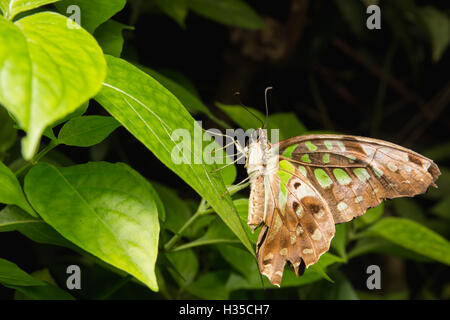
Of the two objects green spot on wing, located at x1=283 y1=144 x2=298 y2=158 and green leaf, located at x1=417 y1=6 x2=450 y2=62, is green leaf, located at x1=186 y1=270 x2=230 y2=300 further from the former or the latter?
green leaf, located at x1=417 y1=6 x2=450 y2=62

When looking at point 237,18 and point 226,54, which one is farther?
point 226,54

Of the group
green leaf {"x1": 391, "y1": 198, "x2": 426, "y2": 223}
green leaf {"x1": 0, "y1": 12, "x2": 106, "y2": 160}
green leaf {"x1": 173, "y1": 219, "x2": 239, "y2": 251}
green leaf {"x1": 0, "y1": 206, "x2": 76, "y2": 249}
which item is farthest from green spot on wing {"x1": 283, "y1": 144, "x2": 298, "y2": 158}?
green leaf {"x1": 391, "y1": 198, "x2": 426, "y2": 223}

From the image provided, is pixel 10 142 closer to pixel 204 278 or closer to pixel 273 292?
pixel 204 278

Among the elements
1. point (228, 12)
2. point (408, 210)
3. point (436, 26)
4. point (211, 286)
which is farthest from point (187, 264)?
point (436, 26)

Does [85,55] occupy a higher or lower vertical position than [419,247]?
higher

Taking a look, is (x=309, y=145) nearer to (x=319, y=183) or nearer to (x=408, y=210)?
(x=319, y=183)

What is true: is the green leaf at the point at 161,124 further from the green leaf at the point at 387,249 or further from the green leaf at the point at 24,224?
the green leaf at the point at 387,249

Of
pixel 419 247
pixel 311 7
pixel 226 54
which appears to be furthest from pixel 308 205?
pixel 311 7
